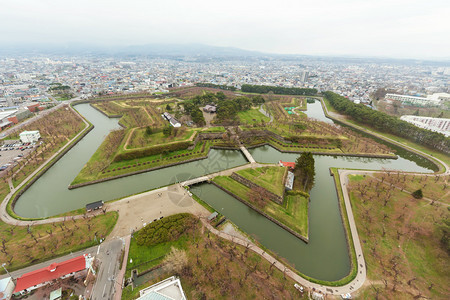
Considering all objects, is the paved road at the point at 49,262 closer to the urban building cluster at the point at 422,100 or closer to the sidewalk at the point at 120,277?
the sidewalk at the point at 120,277

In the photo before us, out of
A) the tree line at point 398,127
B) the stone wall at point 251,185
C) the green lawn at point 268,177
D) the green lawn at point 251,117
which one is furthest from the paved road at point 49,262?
the tree line at point 398,127

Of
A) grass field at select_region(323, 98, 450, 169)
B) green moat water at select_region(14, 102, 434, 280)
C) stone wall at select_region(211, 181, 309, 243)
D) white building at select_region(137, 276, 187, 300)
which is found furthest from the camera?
grass field at select_region(323, 98, 450, 169)

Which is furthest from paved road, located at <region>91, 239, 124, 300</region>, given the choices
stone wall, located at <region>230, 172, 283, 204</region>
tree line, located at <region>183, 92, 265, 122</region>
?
tree line, located at <region>183, 92, 265, 122</region>

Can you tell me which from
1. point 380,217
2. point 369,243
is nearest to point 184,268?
point 369,243

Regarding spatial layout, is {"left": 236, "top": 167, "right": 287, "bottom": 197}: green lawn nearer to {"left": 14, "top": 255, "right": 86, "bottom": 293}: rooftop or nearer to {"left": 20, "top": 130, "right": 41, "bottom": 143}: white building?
{"left": 14, "top": 255, "right": 86, "bottom": 293}: rooftop

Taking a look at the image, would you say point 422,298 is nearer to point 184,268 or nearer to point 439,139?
point 184,268

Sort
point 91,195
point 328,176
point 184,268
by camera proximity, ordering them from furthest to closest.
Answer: point 328,176, point 91,195, point 184,268
